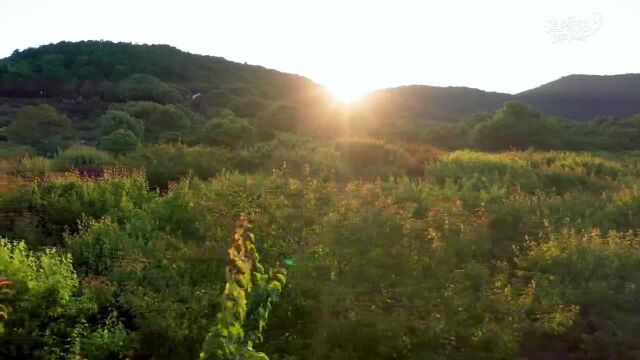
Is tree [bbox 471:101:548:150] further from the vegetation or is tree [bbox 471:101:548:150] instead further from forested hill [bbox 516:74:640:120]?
forested hill [bbox 516:74:640:120]

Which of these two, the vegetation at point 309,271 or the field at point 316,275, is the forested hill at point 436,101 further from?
the field at point 316,275

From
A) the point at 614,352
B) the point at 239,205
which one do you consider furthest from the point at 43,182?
the point at 614,352

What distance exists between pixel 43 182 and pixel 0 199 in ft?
4.76

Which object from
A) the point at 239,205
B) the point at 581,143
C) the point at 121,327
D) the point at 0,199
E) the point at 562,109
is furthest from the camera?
the point at 562,109

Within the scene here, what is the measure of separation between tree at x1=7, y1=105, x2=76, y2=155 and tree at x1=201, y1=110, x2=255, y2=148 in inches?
297

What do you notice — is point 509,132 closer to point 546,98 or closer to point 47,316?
point 47,316

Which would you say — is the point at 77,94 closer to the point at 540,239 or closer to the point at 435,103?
the point at 435,103

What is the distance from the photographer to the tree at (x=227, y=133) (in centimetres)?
2588

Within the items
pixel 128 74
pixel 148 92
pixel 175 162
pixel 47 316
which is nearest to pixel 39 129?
pixel 175 162

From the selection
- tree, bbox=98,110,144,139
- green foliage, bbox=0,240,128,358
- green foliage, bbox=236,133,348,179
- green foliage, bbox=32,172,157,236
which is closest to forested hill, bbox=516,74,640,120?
tree, bbox=98,110,144,139

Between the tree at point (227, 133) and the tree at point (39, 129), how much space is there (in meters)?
7.54

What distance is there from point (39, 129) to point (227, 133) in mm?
12521

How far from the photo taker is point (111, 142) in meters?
21.8

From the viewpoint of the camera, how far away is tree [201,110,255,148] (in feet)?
84.9
